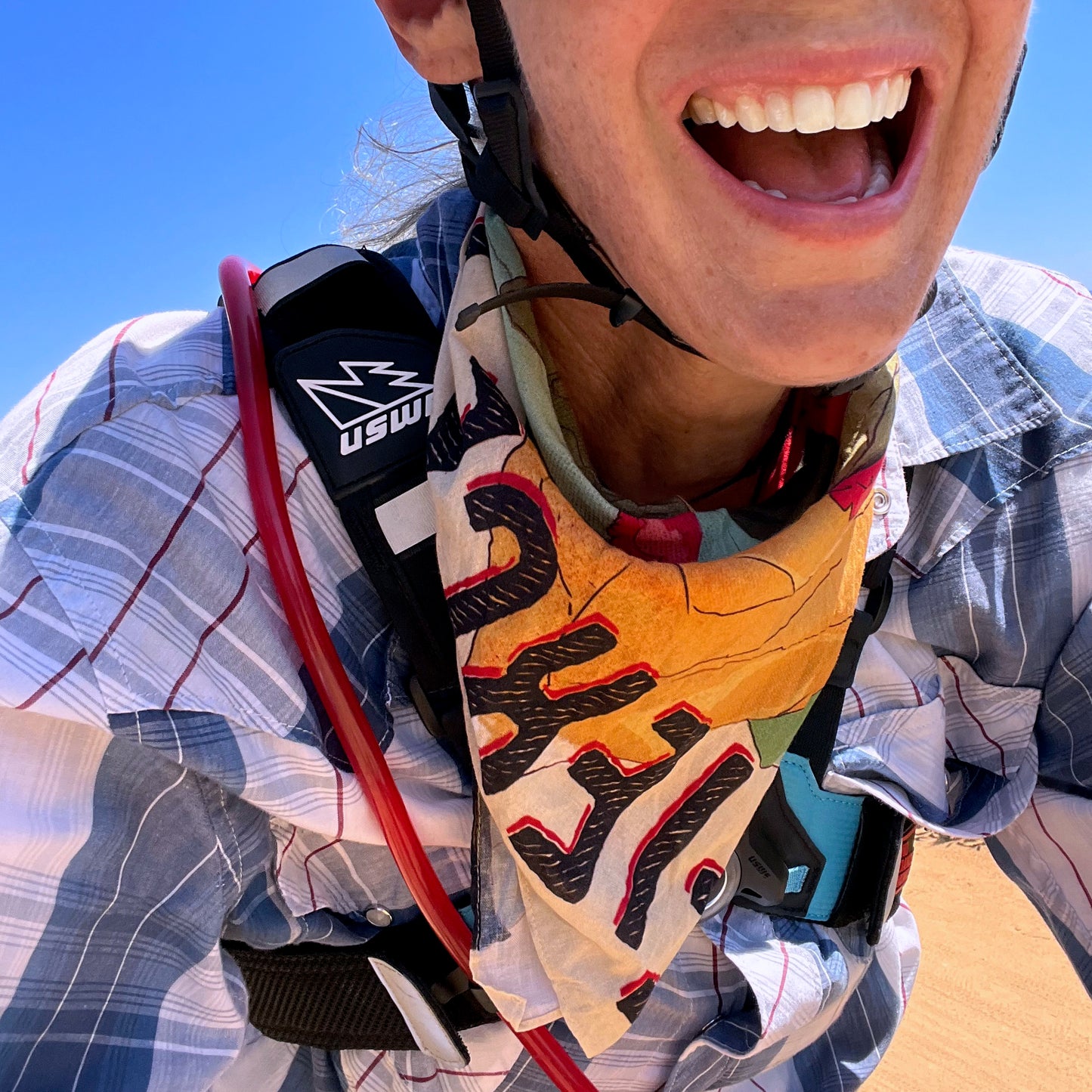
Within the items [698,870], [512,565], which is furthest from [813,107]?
[698,870]

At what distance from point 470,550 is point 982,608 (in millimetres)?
928

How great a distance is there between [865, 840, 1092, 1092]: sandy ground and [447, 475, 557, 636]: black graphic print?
9.76 ft

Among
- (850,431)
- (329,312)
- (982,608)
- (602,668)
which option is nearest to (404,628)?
(602,668)

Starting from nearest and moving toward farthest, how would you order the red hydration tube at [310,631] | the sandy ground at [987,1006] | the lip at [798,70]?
1. the lip at [798,70]
2. the red hydration tube at [310,631]
3. the sandy ground at [987,1006]

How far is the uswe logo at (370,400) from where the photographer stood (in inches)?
48.3

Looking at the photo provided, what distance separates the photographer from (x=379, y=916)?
1.41 meters

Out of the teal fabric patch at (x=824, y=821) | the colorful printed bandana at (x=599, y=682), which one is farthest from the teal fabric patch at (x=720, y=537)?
the teal fabric patch at (x=824, y=821)

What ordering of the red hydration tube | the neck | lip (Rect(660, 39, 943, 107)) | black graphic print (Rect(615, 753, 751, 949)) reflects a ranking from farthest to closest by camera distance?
the neck, black graphic print (Rect(615, 753, 751, 949)), the red hydration tube, lip (Rect(660, 39, 943, 107))

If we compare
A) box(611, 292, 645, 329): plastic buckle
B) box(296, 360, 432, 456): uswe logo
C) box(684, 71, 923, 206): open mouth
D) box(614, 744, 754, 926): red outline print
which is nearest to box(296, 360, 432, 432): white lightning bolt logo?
box(296, 360, 432, 456): uswe logo

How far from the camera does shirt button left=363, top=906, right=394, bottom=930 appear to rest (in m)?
1.41

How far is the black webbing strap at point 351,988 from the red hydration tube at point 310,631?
0.11m

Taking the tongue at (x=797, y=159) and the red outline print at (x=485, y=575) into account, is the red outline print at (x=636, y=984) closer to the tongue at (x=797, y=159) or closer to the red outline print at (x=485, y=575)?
the red outline print at (x=485, y=575)

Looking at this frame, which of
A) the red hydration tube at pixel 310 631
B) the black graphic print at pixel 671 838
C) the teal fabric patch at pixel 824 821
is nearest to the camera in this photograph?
the red hydration tube at pixel 310 631

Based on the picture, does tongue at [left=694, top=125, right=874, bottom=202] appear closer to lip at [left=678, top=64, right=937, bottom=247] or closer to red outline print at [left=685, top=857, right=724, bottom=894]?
lip at [left=678, top=64, right=937, bottom=247]
